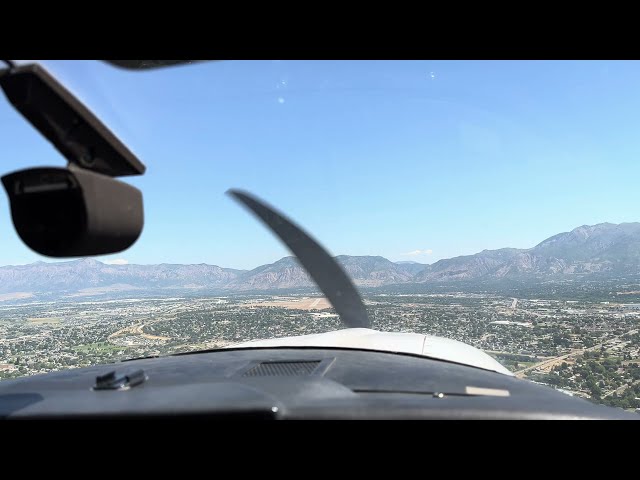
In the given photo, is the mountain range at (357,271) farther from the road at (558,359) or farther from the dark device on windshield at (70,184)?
the dark device on windshield at (70,184)

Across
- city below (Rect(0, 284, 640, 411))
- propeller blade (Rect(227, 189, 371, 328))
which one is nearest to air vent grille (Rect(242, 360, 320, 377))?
city below (Rect(0, 284, 640, 411))

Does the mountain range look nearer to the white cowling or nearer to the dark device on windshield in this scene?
the white cowling

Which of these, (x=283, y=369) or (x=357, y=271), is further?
(x=357, y=271)

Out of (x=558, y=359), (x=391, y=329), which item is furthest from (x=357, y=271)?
(x=558, y=359)

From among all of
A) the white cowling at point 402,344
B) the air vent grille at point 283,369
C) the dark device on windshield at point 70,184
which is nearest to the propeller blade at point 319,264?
the white cowling at point 402,344

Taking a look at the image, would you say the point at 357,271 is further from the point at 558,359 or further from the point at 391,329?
the point at 558,359
